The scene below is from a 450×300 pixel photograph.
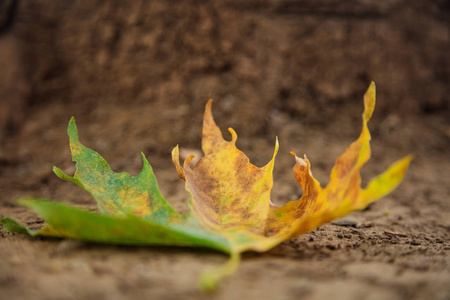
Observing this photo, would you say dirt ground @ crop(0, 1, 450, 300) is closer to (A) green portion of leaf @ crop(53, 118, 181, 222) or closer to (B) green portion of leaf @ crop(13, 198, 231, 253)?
(A) green portion of leaf @ crop(53, 118, 181, 222)

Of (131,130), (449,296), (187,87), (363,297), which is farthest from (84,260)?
(187,87)

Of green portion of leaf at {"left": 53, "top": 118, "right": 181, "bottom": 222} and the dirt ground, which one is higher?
the dirt ground

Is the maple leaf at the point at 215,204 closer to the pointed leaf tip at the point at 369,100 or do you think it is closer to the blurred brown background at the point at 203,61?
the pointed leaf tip at the point at 369,100

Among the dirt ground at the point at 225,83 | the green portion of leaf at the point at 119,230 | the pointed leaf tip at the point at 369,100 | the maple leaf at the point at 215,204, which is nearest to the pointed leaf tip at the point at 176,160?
the maple leaf at the point at 215,204

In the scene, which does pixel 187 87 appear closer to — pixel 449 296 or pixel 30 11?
pixel 30 11

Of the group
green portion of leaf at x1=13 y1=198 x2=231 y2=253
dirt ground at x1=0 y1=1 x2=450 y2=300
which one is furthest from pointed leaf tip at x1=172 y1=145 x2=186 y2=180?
dirt ground at x1=0 y1=1 x2=450 y2=300

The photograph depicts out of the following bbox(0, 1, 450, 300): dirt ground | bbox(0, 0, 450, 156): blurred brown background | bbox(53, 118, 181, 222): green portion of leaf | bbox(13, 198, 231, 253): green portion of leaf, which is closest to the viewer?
bbox(13, 198, 231, 253): green portion of leaf

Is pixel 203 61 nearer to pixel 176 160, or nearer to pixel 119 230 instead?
pixel 176 160

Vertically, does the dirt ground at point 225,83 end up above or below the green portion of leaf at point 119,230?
above
